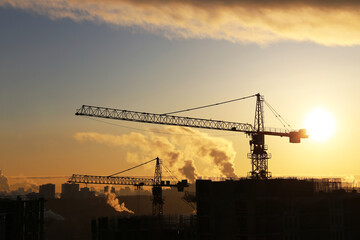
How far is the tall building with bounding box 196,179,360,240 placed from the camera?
10806cm

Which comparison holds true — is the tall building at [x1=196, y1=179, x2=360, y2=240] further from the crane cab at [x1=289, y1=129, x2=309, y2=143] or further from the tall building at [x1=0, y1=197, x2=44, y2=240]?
the crane cab at [x1=289, y1=129, x2=309, y2=143]

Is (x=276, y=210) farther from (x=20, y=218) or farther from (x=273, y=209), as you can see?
(x=20, y=218)

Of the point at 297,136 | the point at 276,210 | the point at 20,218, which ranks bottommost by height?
the point at 20,218

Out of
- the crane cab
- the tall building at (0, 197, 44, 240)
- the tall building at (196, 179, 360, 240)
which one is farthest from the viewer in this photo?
the crane cab

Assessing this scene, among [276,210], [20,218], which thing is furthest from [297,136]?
[20,218]

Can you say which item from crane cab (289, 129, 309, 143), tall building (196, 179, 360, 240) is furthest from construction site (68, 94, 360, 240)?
crane cab (289, 129, 309, 143)

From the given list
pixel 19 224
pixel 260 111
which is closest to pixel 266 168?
pixel 260 111

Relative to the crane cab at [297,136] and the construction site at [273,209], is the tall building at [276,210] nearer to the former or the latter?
the construction site at [273,209]

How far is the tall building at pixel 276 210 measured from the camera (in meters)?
108

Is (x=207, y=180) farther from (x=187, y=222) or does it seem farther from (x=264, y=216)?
(x=187, y=222)

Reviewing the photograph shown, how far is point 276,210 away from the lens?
111m

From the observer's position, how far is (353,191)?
408ft

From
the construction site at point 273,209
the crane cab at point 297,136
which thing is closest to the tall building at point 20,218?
the construction site at point 273,209

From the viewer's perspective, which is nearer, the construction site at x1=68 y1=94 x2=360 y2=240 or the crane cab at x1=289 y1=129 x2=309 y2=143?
the construction site at x1=68 y1=94 x2=360 y2=240
